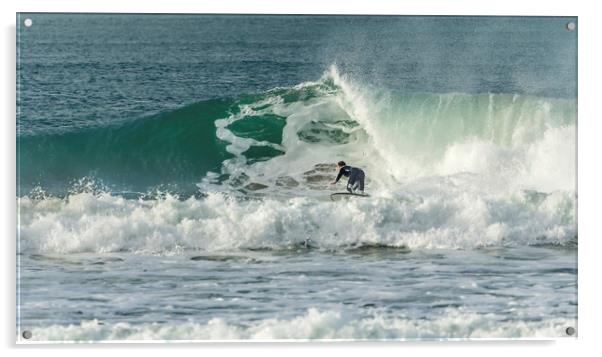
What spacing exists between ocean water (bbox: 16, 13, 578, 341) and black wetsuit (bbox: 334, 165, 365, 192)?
102 millimetres

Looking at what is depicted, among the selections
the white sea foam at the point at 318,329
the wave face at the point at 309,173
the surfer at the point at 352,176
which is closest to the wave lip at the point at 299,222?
the wave face at the point at 309,173

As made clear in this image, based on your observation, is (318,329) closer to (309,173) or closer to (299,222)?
(299,222)

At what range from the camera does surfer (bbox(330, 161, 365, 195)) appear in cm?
998

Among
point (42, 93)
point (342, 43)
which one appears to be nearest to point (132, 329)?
point (42, 93)

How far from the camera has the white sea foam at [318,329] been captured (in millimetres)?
8672

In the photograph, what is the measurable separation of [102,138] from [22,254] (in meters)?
1.51

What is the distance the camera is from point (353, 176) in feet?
33.0

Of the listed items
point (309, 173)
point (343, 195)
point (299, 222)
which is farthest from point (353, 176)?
point (299, 222)

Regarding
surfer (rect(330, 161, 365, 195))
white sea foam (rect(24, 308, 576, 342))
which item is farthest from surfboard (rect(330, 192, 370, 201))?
white sea foam (rect(24, 308, 576, 342))

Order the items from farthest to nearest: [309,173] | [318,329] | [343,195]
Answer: [309,173]
[343,195]
[318,329]

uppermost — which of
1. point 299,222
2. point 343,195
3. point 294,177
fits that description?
point 294,177

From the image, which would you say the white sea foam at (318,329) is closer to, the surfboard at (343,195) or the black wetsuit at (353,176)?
the surfboard at (343,195)

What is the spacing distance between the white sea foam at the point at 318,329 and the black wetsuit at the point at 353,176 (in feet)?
4.78

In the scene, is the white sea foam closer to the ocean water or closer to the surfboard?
the ocean water
